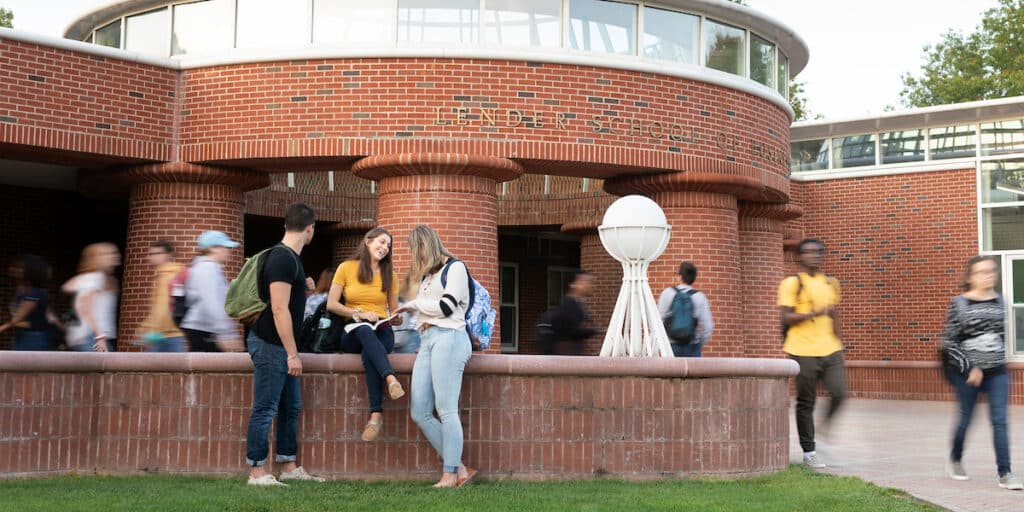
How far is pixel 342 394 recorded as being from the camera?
8375 mm

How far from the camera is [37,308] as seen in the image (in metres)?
9.45

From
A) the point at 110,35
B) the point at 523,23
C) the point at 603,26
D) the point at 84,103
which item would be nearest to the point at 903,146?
the point at 603,26

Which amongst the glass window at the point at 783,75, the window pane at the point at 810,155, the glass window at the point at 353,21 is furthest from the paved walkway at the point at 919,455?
the window pane at the point at 810,155

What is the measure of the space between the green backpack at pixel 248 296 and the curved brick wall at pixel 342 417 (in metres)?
0.63

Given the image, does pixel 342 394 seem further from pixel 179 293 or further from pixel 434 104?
pixel 434 104

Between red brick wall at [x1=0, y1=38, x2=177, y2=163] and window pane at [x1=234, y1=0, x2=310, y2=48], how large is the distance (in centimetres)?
108

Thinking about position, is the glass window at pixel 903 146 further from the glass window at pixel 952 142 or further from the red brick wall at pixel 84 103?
the red brick wall at pixel 84 103

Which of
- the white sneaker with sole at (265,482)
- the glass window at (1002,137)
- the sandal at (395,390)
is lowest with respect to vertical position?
the white sneaker with sole at (265,482)

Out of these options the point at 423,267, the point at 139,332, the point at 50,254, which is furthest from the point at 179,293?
the point at 50,254

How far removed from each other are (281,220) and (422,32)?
20.1 ft

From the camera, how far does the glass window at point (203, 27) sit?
1502 centimetres

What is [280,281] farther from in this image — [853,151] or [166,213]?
[853,151]

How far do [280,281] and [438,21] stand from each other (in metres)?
7.79

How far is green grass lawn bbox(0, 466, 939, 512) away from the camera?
6.89m
